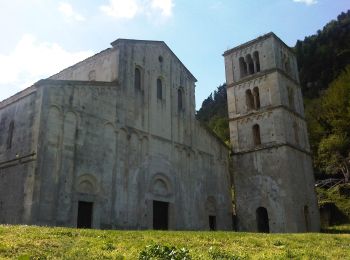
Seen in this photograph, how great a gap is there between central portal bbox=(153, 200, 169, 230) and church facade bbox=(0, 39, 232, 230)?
0.06 metres

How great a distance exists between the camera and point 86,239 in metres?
11.9

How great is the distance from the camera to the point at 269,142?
3008 cm

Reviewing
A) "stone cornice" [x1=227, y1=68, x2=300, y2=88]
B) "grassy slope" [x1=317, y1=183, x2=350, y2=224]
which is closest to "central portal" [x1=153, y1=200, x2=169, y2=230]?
"stone cornice" [x1=227, y1=68, x2=300, y2=88]

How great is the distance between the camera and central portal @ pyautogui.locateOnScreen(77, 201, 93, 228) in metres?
20.1

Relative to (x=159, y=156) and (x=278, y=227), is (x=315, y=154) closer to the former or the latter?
(x=278, y=227)

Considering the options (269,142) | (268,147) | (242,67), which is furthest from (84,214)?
(242,67)

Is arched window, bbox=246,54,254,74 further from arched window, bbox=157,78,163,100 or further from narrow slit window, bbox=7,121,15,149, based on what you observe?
narrow slit window, bbox=7,121,15,149

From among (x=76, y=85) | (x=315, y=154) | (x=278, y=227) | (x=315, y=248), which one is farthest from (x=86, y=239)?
(x=315, y=154)

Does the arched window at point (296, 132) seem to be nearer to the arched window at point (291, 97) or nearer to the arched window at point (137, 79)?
the arched window at point (291, 97)

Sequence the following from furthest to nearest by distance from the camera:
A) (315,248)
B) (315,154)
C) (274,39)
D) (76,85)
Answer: (315,154) < (274,39) < (76,85) < (315,248)

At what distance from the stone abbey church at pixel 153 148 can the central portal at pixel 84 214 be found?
0.06 m

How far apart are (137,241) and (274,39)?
24.5 meters

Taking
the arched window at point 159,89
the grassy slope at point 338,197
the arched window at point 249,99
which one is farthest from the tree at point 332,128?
the arched window at point 159,89

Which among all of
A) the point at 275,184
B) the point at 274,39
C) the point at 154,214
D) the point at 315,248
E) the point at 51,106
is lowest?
the point at 315,248
